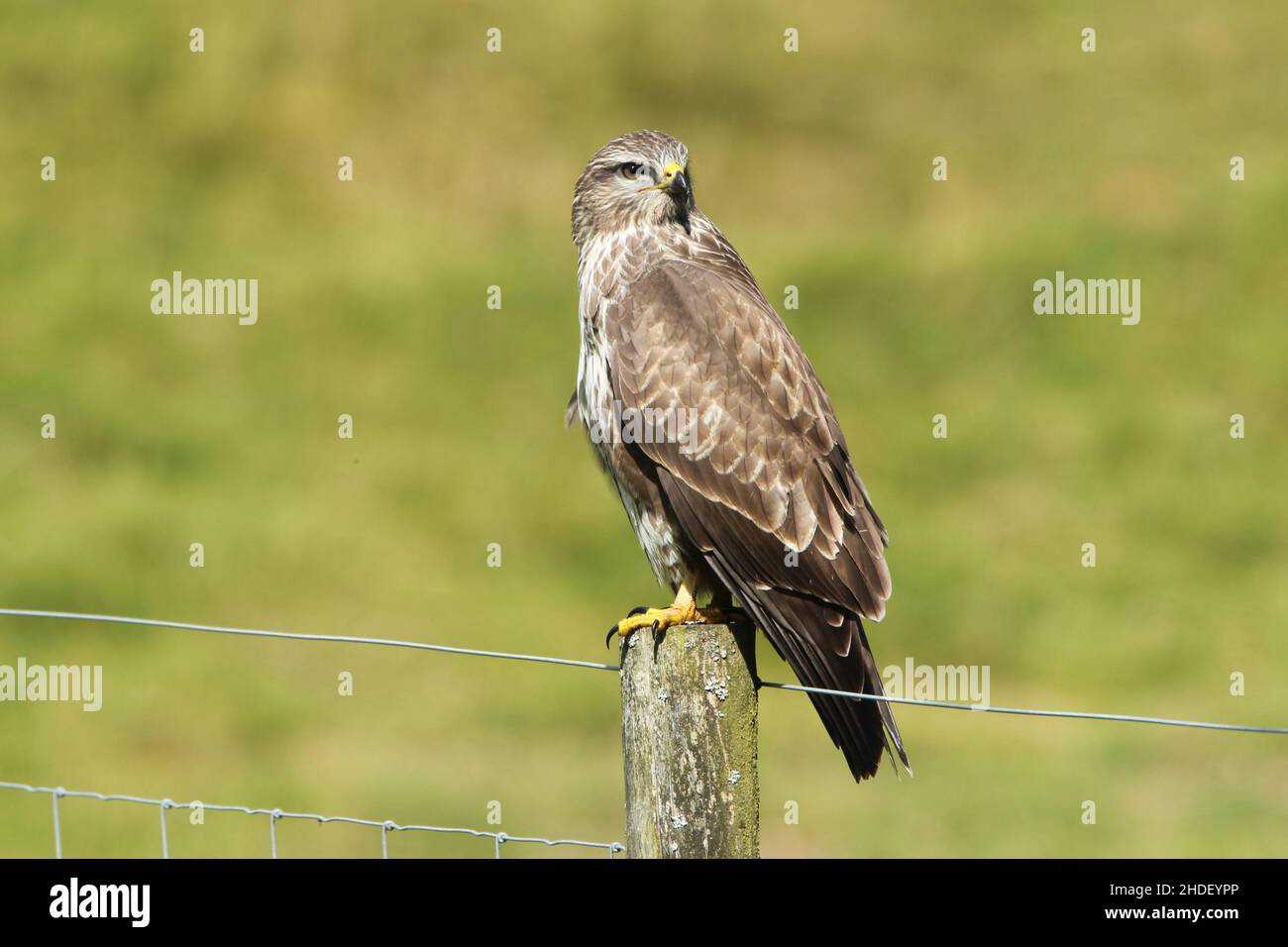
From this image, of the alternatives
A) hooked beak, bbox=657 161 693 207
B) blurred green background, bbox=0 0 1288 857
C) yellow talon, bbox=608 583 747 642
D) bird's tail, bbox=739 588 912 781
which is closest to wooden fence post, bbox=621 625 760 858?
yellow talon, bbox=608 583 747 642

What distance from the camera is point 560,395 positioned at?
1616cm

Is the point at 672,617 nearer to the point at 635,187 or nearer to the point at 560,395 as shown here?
the point at 635,187

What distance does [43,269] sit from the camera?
679 inches

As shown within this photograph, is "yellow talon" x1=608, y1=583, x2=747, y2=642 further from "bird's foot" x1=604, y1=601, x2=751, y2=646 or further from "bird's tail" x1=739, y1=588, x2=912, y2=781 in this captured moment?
"bird's tail" x1=739, y1=588, x2=912, y2=781

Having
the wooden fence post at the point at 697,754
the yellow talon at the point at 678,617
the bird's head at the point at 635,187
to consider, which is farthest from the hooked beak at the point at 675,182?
the wooden fence post at the point at 697,754

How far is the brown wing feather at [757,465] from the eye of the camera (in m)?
5.52

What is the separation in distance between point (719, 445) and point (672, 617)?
0.99 meters

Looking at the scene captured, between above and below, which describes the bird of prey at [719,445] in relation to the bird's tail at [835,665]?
above

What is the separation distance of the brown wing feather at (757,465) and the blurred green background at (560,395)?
6.24m

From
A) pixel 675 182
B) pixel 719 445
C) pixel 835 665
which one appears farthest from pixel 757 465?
pixel 675 182

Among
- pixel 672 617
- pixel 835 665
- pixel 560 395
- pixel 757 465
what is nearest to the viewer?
pixel 672 617

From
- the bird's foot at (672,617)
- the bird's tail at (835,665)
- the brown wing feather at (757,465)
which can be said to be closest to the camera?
the bird's foot at (672,617)

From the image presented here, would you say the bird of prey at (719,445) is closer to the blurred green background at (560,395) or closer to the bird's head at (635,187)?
the bird's head at (635,187)

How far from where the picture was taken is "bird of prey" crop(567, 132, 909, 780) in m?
5.56
